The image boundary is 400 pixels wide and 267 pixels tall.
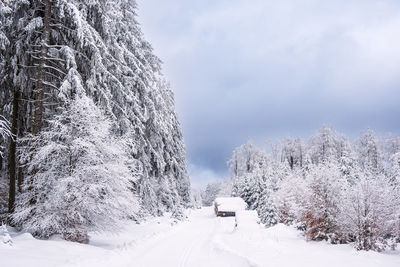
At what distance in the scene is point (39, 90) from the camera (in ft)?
38.8

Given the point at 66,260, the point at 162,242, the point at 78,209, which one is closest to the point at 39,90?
the point at 78,209

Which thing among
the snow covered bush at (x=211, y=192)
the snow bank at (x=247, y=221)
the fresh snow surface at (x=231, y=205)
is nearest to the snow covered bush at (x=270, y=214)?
the snow bank at (x=247, y=221)

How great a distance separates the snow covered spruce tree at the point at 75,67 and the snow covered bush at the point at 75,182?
1279mm

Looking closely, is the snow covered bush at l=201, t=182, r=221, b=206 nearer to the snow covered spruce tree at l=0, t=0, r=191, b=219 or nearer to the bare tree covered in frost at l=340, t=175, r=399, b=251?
the snow covered spruce tree at l=0, t=0, r=191, b=219

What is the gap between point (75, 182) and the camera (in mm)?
10289

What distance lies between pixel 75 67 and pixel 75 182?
5489 mm

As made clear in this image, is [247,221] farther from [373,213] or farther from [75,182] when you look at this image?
[75,182]

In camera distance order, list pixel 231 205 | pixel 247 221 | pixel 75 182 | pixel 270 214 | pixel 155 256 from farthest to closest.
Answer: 1. pixel 231 205
2. pixel 270 214
3. pixel 247 221
4. pixel 155 256
5. pixel 75 182

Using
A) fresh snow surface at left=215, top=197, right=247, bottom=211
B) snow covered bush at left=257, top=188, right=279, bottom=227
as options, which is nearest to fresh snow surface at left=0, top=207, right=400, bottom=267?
snow covered bush at left=257, top=188, right=279, bottom=227

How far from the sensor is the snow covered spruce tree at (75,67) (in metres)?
12.3

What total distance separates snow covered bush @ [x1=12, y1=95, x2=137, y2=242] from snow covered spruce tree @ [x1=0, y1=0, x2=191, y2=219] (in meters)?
1.28

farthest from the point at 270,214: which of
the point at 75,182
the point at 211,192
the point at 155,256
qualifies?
the point at 211,192

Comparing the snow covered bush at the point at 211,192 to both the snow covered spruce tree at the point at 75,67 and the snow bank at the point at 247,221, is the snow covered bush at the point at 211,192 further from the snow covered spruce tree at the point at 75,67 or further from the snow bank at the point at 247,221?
the snow covered spruce tree at the point at 75,67

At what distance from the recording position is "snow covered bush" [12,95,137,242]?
10203mm
